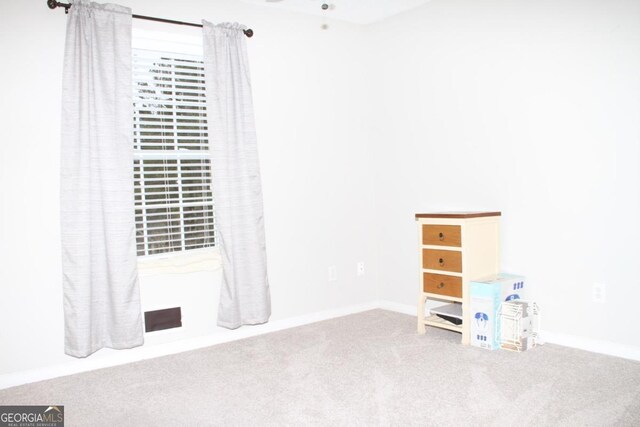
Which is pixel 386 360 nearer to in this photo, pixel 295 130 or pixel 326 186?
pixel 326 186

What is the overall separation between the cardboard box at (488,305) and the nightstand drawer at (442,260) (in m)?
0.15

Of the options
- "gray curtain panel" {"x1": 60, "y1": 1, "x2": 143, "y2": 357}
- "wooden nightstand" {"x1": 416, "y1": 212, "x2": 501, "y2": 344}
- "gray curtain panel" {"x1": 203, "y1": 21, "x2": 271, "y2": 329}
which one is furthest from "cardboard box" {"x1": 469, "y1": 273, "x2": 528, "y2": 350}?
"gray curtain panel" {"x1": 60, "y1": 1, "x2": 143, "y2": 357}

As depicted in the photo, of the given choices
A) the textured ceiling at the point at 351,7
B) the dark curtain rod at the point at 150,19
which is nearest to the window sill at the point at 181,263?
the dark curtain rod at the point at 150,19

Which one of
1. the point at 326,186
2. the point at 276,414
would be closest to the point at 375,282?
the point at 326,186

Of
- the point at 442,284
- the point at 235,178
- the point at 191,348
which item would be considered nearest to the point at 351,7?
the point at 235,178

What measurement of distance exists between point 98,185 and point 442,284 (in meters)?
2.17

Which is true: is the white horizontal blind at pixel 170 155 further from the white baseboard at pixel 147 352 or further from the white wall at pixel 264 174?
the white baseboard at pixel 147 352

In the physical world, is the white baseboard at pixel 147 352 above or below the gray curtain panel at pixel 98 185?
below

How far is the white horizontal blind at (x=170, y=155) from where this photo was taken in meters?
3.09

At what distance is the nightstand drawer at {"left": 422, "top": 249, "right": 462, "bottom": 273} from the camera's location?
3.07 m

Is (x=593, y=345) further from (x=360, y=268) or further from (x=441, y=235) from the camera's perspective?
(x=360, y=268)

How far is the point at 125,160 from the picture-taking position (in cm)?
288

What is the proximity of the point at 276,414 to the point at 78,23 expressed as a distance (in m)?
2.34

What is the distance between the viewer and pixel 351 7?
3695mm
